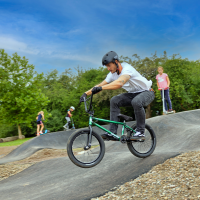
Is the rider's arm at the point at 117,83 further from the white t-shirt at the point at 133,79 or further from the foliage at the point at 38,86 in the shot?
the foliage at the point at 38,86

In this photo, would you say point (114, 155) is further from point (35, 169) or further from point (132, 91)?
point (35, 169)

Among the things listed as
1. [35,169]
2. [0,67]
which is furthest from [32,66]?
[35,169]

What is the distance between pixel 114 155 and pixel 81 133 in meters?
2.45

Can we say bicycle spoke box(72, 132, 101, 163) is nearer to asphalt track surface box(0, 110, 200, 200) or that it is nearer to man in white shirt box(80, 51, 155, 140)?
man in white shirt box(80, 51, 155, 140)

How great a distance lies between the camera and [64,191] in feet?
14.8

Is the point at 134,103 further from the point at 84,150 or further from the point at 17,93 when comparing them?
the point at 17,93

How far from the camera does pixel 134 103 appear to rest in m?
4.65

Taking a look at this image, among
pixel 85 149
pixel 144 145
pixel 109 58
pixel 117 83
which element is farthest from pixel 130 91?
pixel 85 149

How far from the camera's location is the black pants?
468 cm

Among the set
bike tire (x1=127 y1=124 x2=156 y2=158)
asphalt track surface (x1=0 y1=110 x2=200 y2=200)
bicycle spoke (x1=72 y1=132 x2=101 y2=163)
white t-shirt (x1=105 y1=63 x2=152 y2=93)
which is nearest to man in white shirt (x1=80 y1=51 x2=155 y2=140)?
white t-shirt (x1=105 y1=63 x2=152 y2=93)

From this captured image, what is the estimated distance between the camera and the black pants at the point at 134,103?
4.68 meters

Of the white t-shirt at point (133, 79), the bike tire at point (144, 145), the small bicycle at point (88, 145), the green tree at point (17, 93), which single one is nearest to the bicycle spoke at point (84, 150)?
the small bicycle at point (88, 145)

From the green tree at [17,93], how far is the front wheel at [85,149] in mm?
22494

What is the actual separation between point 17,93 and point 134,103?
24.5 meters
